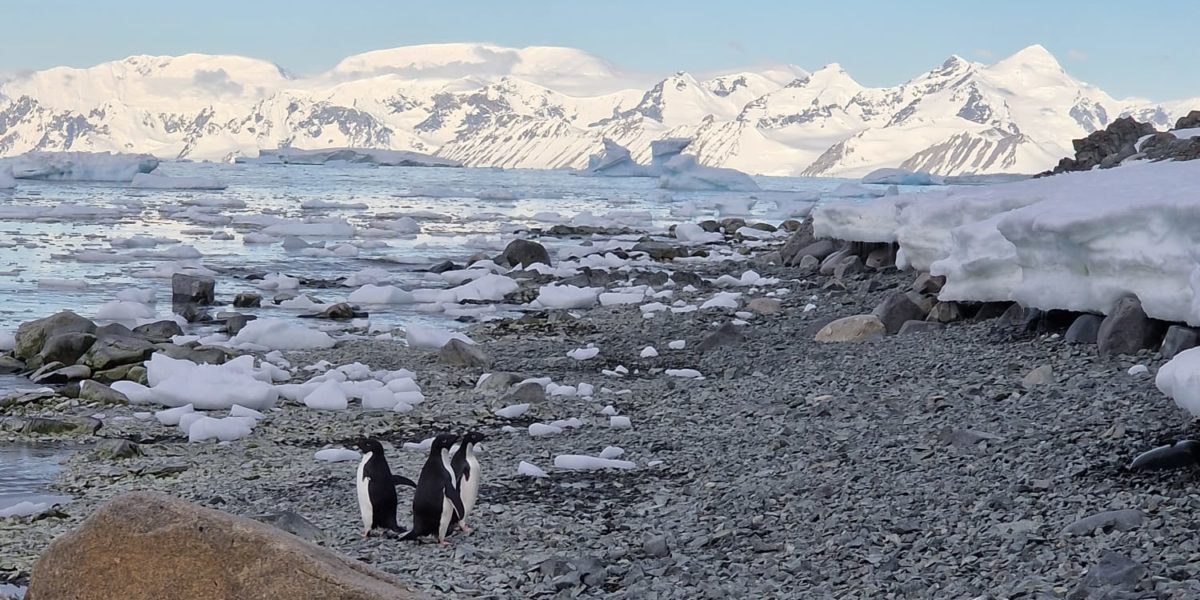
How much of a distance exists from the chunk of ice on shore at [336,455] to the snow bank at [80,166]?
51064 millimetres

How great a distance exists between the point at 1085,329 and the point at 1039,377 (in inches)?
42.9

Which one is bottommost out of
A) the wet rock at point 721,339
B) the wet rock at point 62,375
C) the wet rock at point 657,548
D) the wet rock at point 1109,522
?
the wet rock at point 62,375

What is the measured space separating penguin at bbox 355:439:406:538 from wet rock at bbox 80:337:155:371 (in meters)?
5.46

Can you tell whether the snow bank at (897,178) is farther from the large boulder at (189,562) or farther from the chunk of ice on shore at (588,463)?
the large boulder at (189,562)

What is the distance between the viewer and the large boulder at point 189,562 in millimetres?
3488

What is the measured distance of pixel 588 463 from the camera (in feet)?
23.5

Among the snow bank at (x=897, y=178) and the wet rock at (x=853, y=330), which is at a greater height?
the wet rock at (x=853, y=330)

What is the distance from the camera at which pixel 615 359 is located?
36.6 feet

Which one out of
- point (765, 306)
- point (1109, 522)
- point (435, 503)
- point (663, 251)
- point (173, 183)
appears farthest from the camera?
point (173, 183)

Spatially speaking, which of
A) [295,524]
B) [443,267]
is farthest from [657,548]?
[443,267]

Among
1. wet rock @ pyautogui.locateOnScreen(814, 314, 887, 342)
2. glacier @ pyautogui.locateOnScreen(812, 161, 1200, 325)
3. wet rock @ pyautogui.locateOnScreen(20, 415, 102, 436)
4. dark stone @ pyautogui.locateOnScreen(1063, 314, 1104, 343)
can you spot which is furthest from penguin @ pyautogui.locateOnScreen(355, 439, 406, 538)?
wet rock @ pyautogui.locateOnScreen(814, 314, 887, 342)

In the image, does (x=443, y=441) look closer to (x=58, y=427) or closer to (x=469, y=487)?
(x=469, y=487)

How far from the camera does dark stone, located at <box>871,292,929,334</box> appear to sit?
1052 cm

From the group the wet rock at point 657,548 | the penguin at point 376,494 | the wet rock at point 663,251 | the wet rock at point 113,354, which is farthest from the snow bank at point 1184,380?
the wet rock at point 663,251
